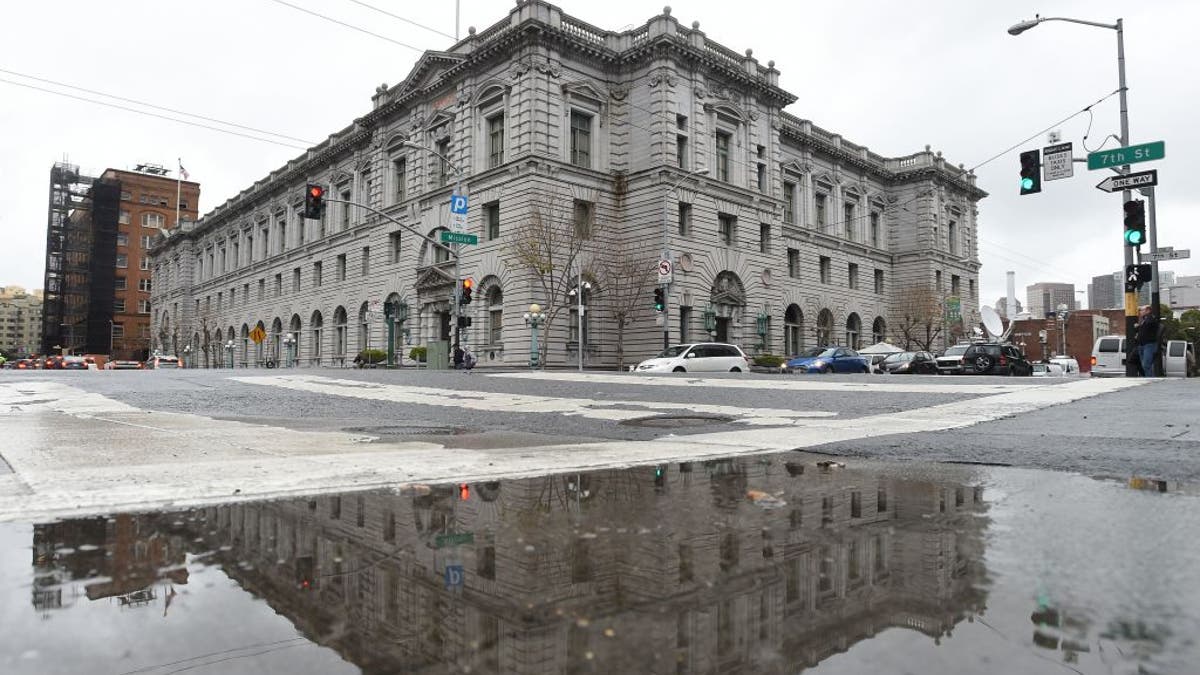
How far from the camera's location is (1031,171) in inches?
759

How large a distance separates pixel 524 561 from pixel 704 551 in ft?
2.13

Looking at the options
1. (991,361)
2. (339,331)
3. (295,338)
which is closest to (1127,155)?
(991,361)

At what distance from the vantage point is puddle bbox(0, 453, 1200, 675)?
65.1 inches

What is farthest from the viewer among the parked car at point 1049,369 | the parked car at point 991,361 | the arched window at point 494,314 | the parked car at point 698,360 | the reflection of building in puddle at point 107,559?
the parked car at point 1049,369

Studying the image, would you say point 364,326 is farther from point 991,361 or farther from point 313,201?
point 991,361

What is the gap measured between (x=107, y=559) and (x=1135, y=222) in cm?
2369

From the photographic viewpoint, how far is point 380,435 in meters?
7.25

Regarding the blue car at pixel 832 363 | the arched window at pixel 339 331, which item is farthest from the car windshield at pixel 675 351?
the arched window at pixel 339 331

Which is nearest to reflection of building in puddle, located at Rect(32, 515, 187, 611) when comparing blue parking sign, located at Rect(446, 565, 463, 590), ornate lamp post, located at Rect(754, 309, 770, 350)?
blue parking sign, located at Rect(446, 565, 463, 590)

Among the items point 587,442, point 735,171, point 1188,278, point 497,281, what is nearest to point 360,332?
point 497,281

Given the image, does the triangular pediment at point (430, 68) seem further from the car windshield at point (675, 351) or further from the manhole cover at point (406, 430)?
the manhole cover at point (406, 430)

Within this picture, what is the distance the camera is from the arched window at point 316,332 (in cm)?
5672

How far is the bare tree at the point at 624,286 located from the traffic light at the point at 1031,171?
20927 millimetres

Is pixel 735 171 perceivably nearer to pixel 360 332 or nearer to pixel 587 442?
pixel 360 332
